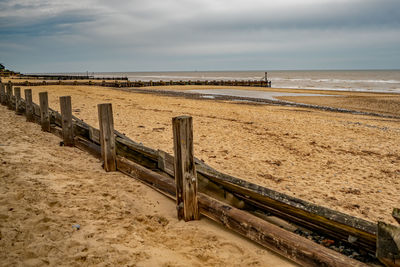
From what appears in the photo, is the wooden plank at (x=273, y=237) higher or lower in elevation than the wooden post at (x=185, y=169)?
lower

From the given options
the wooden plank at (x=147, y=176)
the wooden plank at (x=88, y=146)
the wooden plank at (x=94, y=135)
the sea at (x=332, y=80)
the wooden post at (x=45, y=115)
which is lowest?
the wooden plank at (x=147, y=176)

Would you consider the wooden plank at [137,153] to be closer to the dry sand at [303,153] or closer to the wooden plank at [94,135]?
the wooden plank at [94,135]

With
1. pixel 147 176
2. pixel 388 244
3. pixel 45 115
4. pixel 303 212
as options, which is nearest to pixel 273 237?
pixel 303 212

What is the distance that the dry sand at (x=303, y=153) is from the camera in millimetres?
5344

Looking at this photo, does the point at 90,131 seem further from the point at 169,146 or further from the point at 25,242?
the point at 25,242

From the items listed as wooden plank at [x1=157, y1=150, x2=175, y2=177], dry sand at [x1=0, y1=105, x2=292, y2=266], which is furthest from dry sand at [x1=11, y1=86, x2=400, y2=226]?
dry sand at [x1=0, y1=105, x2=292, y2=266]

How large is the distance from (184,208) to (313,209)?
5.02 ft

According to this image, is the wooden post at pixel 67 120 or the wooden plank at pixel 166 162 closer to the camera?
the wooden plank at pixel 166 162

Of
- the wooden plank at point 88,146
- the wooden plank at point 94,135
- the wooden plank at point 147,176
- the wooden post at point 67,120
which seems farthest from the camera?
the wooden post at point 67,120

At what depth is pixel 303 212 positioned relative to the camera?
9.78 feet

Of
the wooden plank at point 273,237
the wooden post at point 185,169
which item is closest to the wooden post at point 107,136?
the wooden post at point 185,169

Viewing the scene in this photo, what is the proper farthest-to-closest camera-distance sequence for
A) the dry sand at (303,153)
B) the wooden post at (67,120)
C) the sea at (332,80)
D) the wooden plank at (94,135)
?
1. the sea at (332,80)
2. the wooden post at (67,120)
3. the wooden plank at (94,135)
4. the dry sand at (303,153)

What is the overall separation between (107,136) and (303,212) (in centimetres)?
364

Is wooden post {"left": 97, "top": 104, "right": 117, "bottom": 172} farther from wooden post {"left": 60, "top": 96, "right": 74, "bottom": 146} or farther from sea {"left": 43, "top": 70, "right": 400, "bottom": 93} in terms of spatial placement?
sea {"left": 43, "top": 70, "right": 400, "bottom": 93}
